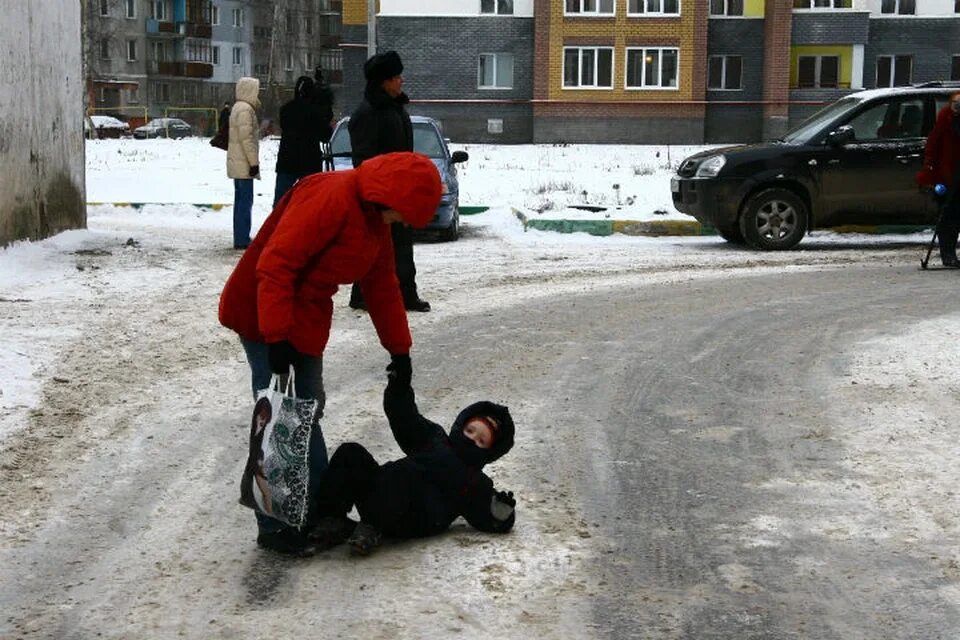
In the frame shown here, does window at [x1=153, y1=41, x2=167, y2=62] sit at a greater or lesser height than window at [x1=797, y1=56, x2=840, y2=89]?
greater

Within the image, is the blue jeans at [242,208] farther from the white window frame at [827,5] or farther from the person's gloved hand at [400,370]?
the white window frame at [827,5]

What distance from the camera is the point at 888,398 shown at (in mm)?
7625

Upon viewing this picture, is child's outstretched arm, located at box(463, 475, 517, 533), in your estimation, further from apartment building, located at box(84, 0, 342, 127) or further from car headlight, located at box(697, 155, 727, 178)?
apartment building, located at box(84, 0, 342, 127)

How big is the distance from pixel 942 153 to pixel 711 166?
2.81 meters

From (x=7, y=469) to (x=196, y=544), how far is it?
148cm

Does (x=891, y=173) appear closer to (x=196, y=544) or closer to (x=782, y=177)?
(x=782, y=177)

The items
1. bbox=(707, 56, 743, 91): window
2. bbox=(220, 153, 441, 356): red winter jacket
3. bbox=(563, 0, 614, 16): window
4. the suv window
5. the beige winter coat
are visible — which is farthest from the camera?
bbox=(707, 56, 743, 91): window

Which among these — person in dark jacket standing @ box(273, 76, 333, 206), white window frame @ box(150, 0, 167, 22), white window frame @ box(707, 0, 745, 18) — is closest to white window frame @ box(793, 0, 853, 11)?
white window frame @ box(707, 0, 745, 18)

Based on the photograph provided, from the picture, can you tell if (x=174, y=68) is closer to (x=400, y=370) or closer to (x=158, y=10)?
(x=158, y=10)

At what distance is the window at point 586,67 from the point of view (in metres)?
47.2

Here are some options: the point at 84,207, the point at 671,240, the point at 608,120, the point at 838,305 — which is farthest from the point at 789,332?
the point at 608,120

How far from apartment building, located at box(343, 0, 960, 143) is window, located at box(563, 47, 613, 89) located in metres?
0.04

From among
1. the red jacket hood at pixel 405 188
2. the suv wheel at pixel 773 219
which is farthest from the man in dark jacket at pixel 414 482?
the suv wheel at pixel 773 219

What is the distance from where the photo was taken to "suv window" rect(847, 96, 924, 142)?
50.6 ft
